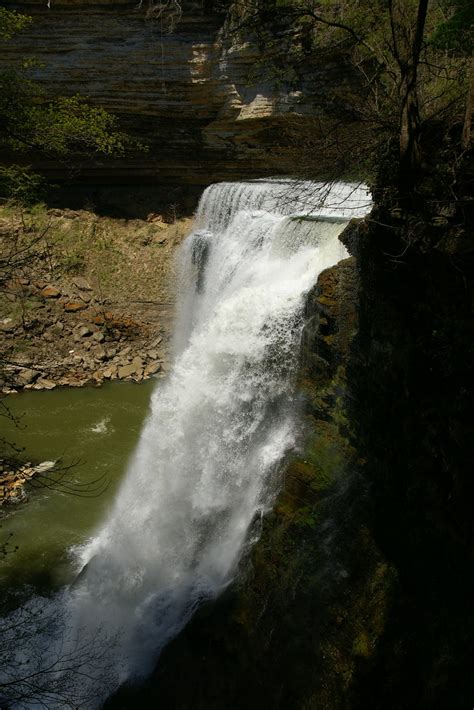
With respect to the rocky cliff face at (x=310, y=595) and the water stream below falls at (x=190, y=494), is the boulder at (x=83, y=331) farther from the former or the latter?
the rocky cliff face at (x=310, y=595)

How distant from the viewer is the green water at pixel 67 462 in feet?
25.1

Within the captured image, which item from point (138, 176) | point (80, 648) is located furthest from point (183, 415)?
point (138, 176)

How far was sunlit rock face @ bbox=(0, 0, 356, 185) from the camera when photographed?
1387 centimetres

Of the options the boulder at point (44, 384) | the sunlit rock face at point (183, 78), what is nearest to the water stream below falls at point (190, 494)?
the boulder at point (44, 384)

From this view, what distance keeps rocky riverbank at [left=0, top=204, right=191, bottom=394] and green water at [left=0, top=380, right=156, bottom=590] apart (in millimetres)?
838

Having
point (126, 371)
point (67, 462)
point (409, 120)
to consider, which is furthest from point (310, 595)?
point (126, 371)

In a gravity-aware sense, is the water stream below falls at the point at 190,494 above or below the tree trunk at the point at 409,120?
below

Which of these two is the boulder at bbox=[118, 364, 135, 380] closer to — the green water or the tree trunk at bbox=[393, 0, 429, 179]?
the green water

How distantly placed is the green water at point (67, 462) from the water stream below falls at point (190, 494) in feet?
1.54

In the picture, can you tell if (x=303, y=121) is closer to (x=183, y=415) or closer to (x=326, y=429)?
(x=183, y=415)

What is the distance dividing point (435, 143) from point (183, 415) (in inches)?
217

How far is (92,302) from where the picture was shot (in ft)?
51.7

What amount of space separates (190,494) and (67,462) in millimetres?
3906

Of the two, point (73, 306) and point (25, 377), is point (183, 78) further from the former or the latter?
point (25, 377)
